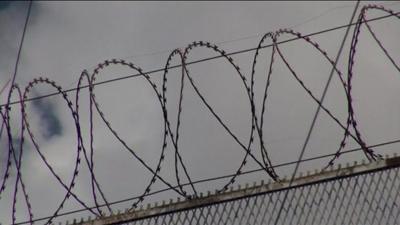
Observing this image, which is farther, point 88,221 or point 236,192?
point 88,221

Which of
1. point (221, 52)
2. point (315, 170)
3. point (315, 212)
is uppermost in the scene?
point (221, 52)

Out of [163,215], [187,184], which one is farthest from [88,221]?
[187,184]

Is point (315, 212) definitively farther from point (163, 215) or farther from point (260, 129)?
point (163, 215)

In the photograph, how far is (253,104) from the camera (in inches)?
516

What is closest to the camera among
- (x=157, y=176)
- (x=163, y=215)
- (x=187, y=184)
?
(x=157, y=176)

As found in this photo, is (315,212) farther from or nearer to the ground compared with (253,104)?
nearer to the ground

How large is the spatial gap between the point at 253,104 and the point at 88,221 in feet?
16.8

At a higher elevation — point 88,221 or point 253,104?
Answer: point 253,104

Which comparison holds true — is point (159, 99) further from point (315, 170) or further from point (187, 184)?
point (315, 170)

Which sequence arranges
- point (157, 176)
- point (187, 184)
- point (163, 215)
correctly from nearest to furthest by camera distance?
point (157, 176)
point (187, 184)
point (163, 215)

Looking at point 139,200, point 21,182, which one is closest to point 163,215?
point 139,200

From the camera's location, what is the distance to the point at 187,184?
45.4 feet

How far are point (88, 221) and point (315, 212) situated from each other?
17.5 ft

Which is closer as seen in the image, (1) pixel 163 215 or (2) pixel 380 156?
(2) pixel 380 156
